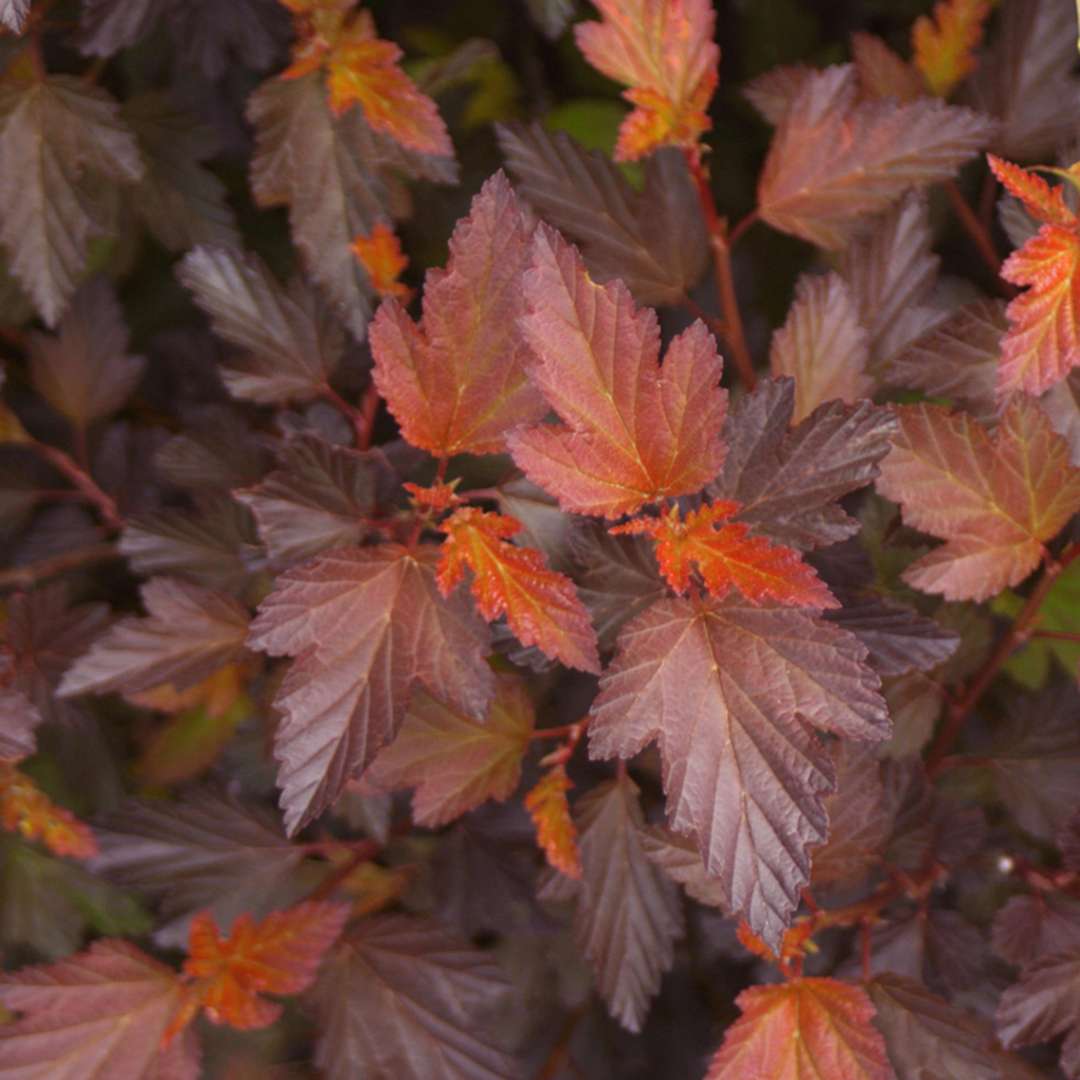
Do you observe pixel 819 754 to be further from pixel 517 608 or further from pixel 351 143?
pixel 351 143

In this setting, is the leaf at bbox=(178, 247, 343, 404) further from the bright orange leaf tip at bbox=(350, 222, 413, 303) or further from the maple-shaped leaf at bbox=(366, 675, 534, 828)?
the maple-shaped leaf at bbox=(366, 675, 534, 828)


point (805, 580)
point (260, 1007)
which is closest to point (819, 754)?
point (805, 580)

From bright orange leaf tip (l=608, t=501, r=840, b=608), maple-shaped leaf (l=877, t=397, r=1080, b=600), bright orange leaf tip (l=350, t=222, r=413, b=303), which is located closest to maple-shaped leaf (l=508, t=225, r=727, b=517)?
bright orange leaf tip (l=608, t=501, r=840, b=608)

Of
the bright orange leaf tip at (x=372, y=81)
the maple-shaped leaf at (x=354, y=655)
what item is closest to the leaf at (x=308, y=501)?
the maple-shaped leaf at (x=354, y=655)

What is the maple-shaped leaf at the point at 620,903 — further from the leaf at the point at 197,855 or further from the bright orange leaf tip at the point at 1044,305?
the bright orange leaf tip at the point at 1044,305

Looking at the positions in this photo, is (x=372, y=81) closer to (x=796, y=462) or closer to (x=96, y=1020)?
(x=796, y=462)

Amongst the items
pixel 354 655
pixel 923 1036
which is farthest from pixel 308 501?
pixel 923 1036
